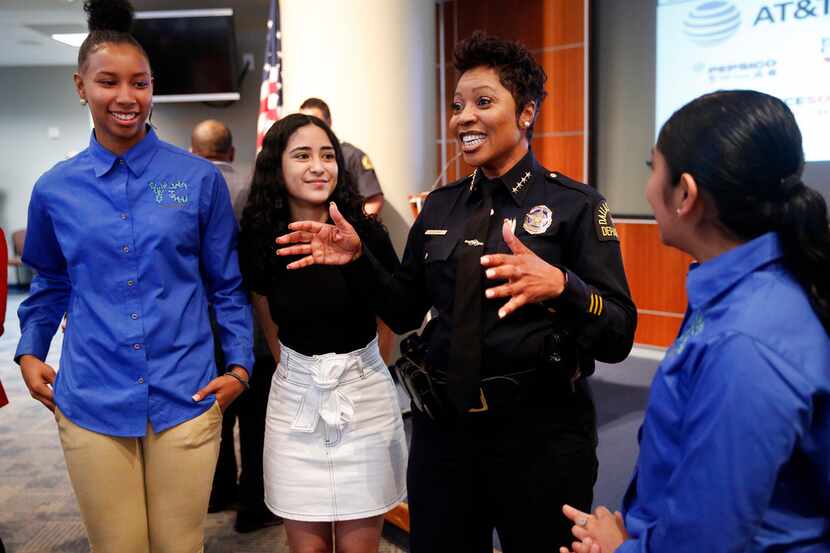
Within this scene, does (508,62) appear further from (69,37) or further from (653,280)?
(69,37)

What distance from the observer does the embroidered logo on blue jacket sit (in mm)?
1662

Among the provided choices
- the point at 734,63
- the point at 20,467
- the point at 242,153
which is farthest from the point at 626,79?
the point at 20,467

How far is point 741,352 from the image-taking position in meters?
0.84

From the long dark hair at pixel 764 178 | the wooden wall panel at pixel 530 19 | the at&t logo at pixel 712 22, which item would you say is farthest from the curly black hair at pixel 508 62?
the wooden wall panel at pixel 530 19

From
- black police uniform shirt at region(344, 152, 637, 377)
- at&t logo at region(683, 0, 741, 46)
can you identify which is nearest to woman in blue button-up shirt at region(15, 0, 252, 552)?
black police uniform shirt at region(344, 152, 637, 377)

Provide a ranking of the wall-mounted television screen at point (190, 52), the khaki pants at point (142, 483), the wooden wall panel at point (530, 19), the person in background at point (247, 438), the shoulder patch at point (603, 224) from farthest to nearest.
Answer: the wall-mounted television screen at point (190, 52), the wooden wall panel at point (530, 19), the person in background at point (247, 438), the khaki pants at point (142, 483), the shoulder patch at point (603, 224)

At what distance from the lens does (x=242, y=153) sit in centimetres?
679

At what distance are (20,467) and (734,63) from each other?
4.53 metres

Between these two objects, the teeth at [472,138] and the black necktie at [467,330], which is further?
the teeth at [472,138]

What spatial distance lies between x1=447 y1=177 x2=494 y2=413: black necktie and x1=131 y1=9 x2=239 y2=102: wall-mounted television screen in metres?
4.76

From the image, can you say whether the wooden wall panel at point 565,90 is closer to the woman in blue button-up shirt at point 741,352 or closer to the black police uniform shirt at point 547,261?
the black police uniform shirt at point 547,261

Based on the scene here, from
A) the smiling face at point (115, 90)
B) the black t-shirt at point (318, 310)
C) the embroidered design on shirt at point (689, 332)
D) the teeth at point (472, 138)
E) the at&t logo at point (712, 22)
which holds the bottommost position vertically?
the black t-shirt at point (318, 310)

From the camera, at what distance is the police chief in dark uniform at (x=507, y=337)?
1.42 meters

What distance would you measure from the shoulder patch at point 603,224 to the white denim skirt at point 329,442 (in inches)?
28.4
